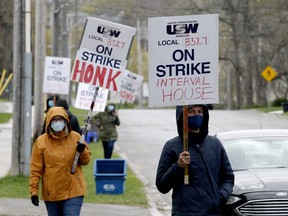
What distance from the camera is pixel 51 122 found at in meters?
8.52

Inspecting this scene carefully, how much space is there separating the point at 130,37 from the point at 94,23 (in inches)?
20.0

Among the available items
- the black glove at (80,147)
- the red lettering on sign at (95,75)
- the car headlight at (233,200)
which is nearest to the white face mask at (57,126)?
the black glove at (80,147)

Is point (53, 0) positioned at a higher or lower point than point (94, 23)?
higher

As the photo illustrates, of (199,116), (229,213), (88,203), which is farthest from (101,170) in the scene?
(199,116)

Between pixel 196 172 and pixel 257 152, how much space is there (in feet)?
13.8

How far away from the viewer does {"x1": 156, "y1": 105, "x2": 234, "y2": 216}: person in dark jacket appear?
716 cm

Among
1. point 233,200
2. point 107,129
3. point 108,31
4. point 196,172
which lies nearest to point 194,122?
point 196,172

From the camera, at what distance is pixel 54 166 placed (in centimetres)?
853

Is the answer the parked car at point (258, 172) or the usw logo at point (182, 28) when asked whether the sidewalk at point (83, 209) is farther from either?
the usw logo at point (182, 28)

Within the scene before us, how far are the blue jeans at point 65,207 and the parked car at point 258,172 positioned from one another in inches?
75.9

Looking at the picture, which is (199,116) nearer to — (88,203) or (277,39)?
(88,203)

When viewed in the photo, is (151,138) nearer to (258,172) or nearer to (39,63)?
(39,63)

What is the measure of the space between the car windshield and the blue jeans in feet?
9.79

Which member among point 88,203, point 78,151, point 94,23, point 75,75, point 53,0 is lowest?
point 88,203
